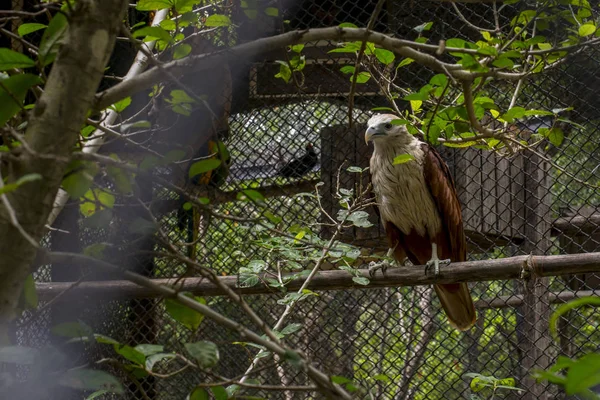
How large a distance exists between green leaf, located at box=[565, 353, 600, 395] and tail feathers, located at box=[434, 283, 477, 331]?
2.41 meters

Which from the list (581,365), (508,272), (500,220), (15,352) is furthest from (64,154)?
(500,220)

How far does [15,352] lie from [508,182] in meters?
3.09

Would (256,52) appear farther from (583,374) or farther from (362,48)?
(583,374)

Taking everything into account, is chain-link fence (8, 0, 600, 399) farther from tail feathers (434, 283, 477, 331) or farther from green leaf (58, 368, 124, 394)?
green leaf (58, 368, 124, 394)

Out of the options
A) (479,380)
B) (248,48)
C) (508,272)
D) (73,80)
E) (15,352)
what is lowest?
(479,380)

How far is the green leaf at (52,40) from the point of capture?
0.88 m

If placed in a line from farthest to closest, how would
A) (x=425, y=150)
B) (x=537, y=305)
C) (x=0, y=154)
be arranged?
(x=537, y=305) < (x=425, y=150) < (x=0, y=154)

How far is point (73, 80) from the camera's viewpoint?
799 millimetres

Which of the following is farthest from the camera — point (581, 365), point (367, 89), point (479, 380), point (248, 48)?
point (367, 89)

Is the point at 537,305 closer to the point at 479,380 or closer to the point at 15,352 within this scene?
the point at 479,380

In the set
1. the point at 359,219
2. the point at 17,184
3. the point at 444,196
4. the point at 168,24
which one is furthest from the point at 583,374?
the point at 444,196

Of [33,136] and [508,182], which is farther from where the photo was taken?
[508,182]

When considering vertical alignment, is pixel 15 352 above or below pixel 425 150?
below

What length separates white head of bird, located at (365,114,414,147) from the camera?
2934 millimetres
